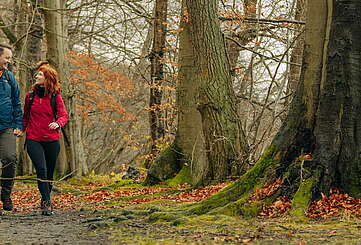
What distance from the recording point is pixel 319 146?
20.4 feet

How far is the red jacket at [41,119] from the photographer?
7.96 metres

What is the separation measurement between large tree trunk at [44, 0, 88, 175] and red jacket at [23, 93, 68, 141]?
7.64 m

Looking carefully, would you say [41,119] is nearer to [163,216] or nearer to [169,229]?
[163,216]

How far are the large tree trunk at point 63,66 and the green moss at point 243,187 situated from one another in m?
9.74

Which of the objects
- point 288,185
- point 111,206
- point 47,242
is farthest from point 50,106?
point 288,185

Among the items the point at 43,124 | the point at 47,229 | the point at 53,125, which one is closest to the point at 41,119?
the point at 43,124

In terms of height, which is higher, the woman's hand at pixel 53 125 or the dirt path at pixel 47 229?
the woman's hand at pixel 53 125

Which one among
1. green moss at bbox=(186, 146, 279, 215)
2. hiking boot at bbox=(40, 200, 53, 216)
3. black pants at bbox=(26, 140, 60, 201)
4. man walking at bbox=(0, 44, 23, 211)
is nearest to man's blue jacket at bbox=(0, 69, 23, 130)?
man walking at bbox=(0, 44, 23, 211)

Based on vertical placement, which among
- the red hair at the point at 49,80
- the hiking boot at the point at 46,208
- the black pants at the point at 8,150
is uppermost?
the red hair at the point at 49,80

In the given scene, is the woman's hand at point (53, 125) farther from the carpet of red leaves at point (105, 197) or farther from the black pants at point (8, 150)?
the carpet of red leaves at point (105, 197)

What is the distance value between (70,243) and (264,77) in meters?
17.9

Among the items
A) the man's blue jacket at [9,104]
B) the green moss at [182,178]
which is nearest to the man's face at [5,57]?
the man's blue jacket at [9,104]

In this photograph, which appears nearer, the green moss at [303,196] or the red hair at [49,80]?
the green moss at [303,196]

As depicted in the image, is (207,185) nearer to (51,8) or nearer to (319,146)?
(319,146)
